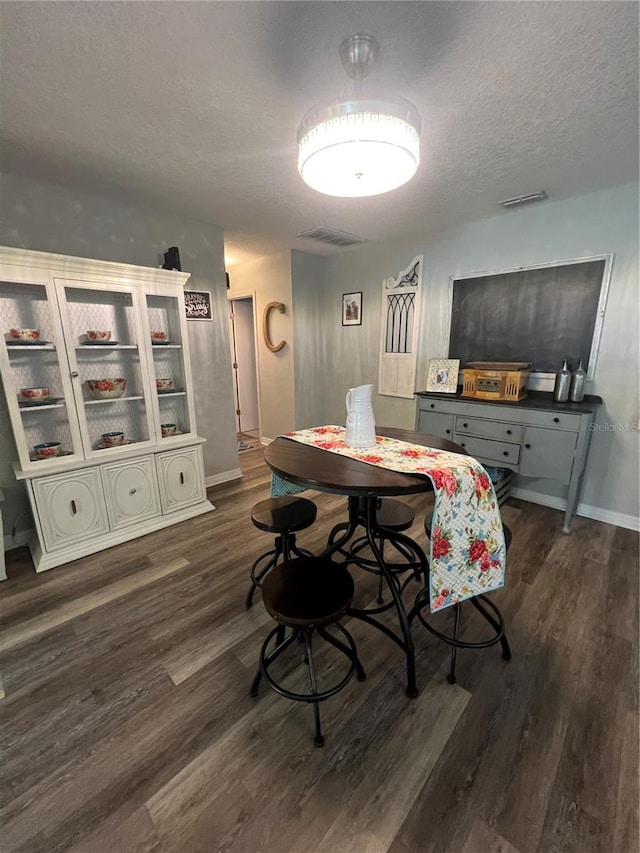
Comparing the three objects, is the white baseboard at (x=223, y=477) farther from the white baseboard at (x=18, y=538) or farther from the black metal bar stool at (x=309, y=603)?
the black metal bar stool at (x=309, y=603)

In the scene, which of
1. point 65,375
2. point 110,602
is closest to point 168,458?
point 65,375

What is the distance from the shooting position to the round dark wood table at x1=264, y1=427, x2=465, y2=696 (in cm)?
129

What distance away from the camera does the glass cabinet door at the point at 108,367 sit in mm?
2352

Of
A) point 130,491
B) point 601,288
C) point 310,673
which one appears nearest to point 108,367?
A: point 130,491

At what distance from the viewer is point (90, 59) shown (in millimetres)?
1281

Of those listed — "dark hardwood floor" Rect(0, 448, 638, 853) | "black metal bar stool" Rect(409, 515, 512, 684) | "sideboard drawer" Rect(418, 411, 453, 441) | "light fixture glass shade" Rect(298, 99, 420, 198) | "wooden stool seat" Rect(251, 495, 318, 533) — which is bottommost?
"dark hardwood floor" Rect(0, 448, 638, 853)

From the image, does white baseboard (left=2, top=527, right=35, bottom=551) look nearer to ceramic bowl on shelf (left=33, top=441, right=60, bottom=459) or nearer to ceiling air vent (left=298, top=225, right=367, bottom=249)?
ceramic bowl on shelf (left=33, top=441, right=60, bottom=459)

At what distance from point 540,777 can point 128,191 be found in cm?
369

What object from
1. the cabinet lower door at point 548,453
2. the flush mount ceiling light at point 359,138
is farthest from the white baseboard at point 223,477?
the flush mount ceiling light at point 359,138

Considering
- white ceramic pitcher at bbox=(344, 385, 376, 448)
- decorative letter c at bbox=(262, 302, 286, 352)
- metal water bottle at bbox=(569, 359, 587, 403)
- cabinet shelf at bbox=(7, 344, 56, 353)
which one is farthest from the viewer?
decorative letter c at bbox=(262, 302, 286, 352)

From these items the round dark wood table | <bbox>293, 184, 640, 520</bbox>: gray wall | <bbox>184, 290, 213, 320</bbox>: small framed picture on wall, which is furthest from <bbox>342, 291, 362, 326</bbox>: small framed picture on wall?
the round dark wood table

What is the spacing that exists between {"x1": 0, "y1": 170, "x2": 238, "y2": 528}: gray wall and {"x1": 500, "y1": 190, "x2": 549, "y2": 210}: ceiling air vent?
7.83 ft

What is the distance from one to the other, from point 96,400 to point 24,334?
0.56 m

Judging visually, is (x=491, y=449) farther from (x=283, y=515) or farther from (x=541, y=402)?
(x=283, y=515)
